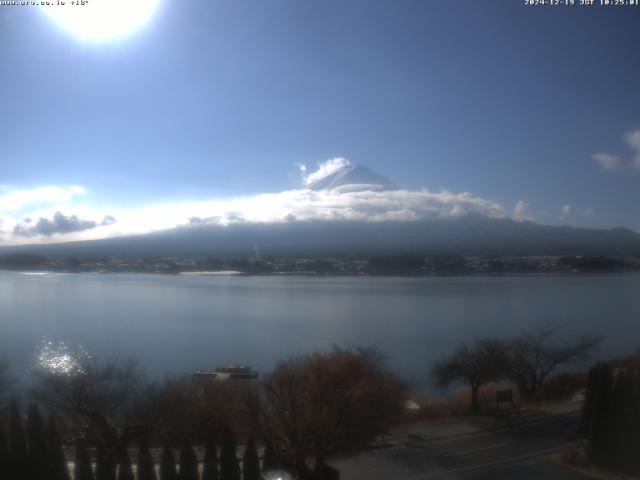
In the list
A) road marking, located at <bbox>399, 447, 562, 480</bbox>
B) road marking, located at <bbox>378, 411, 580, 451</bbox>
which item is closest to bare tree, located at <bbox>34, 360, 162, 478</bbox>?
road marking, located at <bbox>378, 411, 580, 451</bbox>

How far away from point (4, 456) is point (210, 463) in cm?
204

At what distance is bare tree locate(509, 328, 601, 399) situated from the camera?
869cm

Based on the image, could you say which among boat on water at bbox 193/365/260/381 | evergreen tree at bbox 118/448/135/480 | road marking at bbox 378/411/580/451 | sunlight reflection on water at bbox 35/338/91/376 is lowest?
road marking at bbox 378/411/580/451

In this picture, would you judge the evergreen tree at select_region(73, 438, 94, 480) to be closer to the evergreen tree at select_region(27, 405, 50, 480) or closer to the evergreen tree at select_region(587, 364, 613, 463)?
the evergreen tree at select_region(27, 405, 50, 480)

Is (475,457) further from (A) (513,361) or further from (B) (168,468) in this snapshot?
(A) (513,361)

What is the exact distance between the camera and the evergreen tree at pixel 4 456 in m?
5.14

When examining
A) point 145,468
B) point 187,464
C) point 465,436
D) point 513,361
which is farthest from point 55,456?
point 513,361

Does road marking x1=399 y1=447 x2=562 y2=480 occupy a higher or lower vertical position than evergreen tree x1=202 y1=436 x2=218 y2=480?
lower

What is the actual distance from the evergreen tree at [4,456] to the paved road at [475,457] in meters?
3.38

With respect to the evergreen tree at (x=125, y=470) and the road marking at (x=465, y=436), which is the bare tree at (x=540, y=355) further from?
the evergreen tree at (x=125, y=470)

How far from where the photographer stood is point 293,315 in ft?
40.7

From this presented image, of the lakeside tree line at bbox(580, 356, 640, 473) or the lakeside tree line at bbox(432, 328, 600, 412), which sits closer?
the lakeside tree line at bbox(580, 356, 640, 473)

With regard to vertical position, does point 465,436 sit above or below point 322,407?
below

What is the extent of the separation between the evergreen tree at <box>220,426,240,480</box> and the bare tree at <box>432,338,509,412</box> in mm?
4307
